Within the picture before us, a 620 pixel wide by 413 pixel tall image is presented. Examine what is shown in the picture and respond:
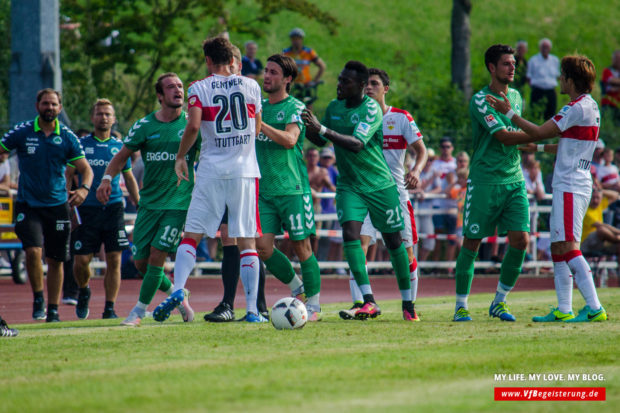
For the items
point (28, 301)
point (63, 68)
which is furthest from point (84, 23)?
point (28, 301)

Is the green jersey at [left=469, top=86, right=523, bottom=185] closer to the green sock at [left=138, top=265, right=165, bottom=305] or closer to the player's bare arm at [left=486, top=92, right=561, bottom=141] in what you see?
the player's bare arm at [left=486, top=92, right=561, bottom=141]

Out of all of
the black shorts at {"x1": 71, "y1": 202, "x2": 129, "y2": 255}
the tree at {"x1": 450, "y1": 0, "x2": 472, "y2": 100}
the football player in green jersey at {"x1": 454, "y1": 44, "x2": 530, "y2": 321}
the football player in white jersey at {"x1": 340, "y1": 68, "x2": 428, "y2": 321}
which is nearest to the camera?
the football player in green jersey at {"x1": 454, "y1": 44, "x2": 530, "y2": 321}

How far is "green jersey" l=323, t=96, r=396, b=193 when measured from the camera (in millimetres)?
9633

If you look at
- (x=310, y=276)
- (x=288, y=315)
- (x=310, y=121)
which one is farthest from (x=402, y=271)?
(x=310, y=121)

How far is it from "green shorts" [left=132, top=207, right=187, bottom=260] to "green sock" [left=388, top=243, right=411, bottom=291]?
2.12m

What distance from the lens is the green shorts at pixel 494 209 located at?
9.52 metres

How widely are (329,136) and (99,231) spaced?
3.88 meters

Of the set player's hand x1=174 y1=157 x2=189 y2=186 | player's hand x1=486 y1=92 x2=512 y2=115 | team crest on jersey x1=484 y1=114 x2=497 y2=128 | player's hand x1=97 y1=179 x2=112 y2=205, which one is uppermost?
player's hand x1=486 y1=92 x2=512 y2=115

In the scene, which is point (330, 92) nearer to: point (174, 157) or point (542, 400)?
point (174, 157)

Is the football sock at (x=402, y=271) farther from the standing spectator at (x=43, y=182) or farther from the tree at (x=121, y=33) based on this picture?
the tree at (x=121, y=33)

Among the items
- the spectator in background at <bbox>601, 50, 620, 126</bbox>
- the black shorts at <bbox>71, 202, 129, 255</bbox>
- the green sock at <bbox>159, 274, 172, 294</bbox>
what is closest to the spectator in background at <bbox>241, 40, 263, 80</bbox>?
the black shorts at <bbox>71, 202, 129, 255</bbox>

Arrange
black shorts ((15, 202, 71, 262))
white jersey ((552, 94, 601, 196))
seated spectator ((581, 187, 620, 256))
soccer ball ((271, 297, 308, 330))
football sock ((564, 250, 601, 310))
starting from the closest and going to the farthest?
soccer ball ((271, 297, 308, 330)) → white jersey ((552, 94, 601, 196)) → football sock ((564, 250, 601, 310)) → black shorts ((15, 202, 71, 262)) → seated spectator ((581, 187, 620, 256))

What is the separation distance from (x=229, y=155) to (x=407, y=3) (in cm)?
6154

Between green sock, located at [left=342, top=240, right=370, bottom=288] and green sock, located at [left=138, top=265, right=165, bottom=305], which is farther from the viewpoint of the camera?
green sock, located at [left=342, top=240, right=370, bottom=288]
